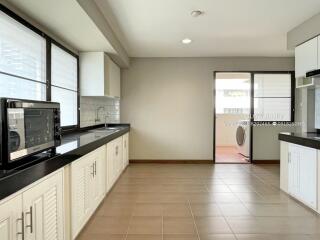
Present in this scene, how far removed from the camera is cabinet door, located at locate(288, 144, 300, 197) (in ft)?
11.9

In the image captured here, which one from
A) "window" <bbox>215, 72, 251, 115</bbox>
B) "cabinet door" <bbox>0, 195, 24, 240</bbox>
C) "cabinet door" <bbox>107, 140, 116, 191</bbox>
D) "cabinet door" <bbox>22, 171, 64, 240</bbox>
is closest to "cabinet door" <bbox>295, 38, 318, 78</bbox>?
"cabinet door" <bbox>107, 140, 116, 191</bbox>

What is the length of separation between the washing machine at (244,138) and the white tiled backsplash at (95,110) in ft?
10.6

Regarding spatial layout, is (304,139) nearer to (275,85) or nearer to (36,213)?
(36,213)

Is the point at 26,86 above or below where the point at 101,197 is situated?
Result: above

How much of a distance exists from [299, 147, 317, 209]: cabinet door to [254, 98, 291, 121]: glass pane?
3.11 m

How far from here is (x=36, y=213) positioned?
1688 mm

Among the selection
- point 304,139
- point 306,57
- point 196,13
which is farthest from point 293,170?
point 196,13

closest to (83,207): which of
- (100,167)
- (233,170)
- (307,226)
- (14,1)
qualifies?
(100,167)

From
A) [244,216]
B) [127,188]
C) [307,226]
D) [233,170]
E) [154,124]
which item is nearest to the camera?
[307,226]

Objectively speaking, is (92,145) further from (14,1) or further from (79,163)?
(14,1)

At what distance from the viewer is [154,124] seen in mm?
6488

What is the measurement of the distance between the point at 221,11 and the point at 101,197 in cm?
290

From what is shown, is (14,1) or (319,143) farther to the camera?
(319,143)

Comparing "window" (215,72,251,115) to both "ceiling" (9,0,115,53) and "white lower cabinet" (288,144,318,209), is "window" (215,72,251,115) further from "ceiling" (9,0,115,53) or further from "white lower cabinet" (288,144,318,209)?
"ceiling" (9,0,115,53)
